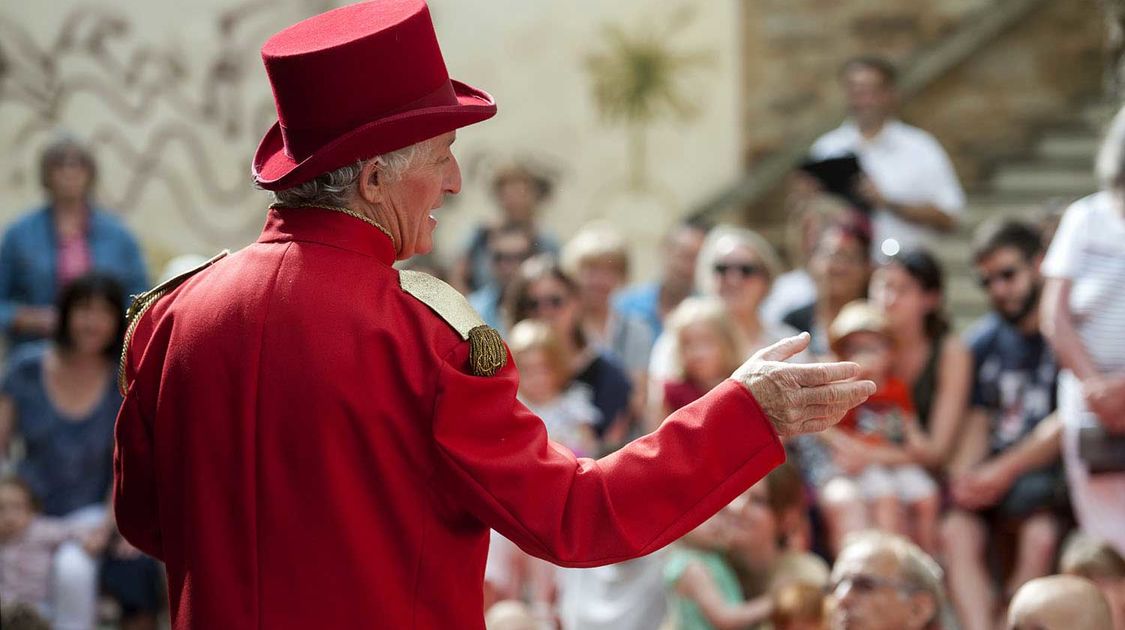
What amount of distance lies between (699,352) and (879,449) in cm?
69

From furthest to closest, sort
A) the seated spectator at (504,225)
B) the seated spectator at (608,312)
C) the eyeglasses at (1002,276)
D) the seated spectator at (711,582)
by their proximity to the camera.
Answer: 1. the seated spectator at (504,225)
2. the seated spectator at (608,312)
3. the eyeglasses at (1002,276)
4. the seated spectator at (711,582)

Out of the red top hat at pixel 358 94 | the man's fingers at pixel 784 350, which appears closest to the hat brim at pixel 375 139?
the red top hat at pixel 358 94

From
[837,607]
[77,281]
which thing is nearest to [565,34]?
[77,281]

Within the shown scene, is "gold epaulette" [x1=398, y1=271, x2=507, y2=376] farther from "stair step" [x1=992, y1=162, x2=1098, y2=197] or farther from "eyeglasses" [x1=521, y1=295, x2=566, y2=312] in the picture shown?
"stair step" [x1=992, y1=162, x2=1098, y2=197]

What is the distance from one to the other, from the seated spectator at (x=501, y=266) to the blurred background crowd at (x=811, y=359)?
2 centimetres

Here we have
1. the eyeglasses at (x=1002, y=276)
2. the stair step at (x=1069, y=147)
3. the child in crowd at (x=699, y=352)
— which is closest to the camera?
the child in crowd at (x=699, y=352)

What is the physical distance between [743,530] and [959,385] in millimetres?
1219

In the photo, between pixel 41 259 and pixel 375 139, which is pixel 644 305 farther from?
pixel 375 139

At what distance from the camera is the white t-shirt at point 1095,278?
5.25 m

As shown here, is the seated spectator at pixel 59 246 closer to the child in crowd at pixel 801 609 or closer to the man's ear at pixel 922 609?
the child in crowd at pixel 801 609

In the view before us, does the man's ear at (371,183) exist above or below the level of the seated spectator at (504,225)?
above

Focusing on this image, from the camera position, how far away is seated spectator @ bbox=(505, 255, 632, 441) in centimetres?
614

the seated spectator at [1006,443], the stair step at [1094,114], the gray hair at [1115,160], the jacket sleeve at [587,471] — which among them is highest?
the jacket sleeve at [587,471]

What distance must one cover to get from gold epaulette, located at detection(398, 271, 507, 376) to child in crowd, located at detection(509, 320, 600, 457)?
341 cm
